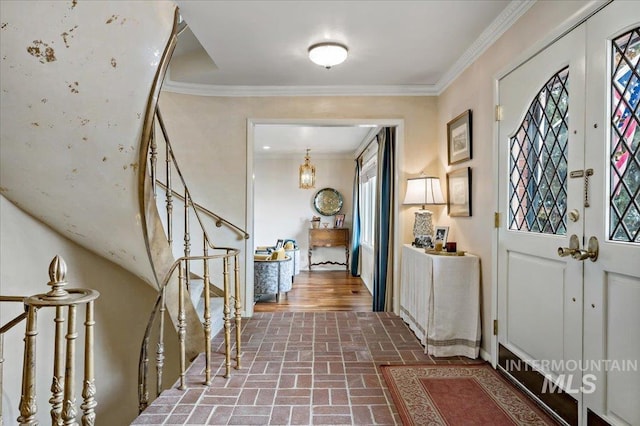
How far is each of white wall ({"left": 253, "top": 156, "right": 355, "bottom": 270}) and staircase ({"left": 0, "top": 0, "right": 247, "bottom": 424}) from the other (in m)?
5.30

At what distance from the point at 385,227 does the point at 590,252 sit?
2660mm

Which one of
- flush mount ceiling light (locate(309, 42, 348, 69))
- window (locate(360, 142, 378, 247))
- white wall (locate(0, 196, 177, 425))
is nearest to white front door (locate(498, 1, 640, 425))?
flush mount ceiling light (locate(309, 42, 348, 69))

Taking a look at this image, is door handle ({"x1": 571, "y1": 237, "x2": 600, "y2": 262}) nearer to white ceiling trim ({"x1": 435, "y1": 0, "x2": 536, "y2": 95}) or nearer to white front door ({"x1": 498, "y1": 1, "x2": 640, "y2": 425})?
white front door ({"x1": 498, "y1": 1, "x2": 640, "y2": 425})

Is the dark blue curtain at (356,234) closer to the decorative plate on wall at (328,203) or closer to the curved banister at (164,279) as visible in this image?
the decorative plate on wall at (328,203)

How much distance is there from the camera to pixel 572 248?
1785 millimetres

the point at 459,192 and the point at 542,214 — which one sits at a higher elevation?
the point at 459,192

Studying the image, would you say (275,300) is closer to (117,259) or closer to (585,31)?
(117,259)

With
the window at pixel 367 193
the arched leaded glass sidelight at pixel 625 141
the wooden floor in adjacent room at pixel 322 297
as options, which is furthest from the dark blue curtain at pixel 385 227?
the arched leaded glass sidelight at pixel 625 141

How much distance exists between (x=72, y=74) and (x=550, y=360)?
2.92 metres

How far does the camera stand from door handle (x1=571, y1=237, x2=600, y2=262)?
1649 mm

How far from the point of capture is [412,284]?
3375 mm

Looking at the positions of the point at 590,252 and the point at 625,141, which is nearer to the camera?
the point at 625,141

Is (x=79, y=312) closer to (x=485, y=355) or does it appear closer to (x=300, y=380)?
Result: (x=300, y=380)

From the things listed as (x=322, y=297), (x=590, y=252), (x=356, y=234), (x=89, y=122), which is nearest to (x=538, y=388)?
(x=590, y=252)
